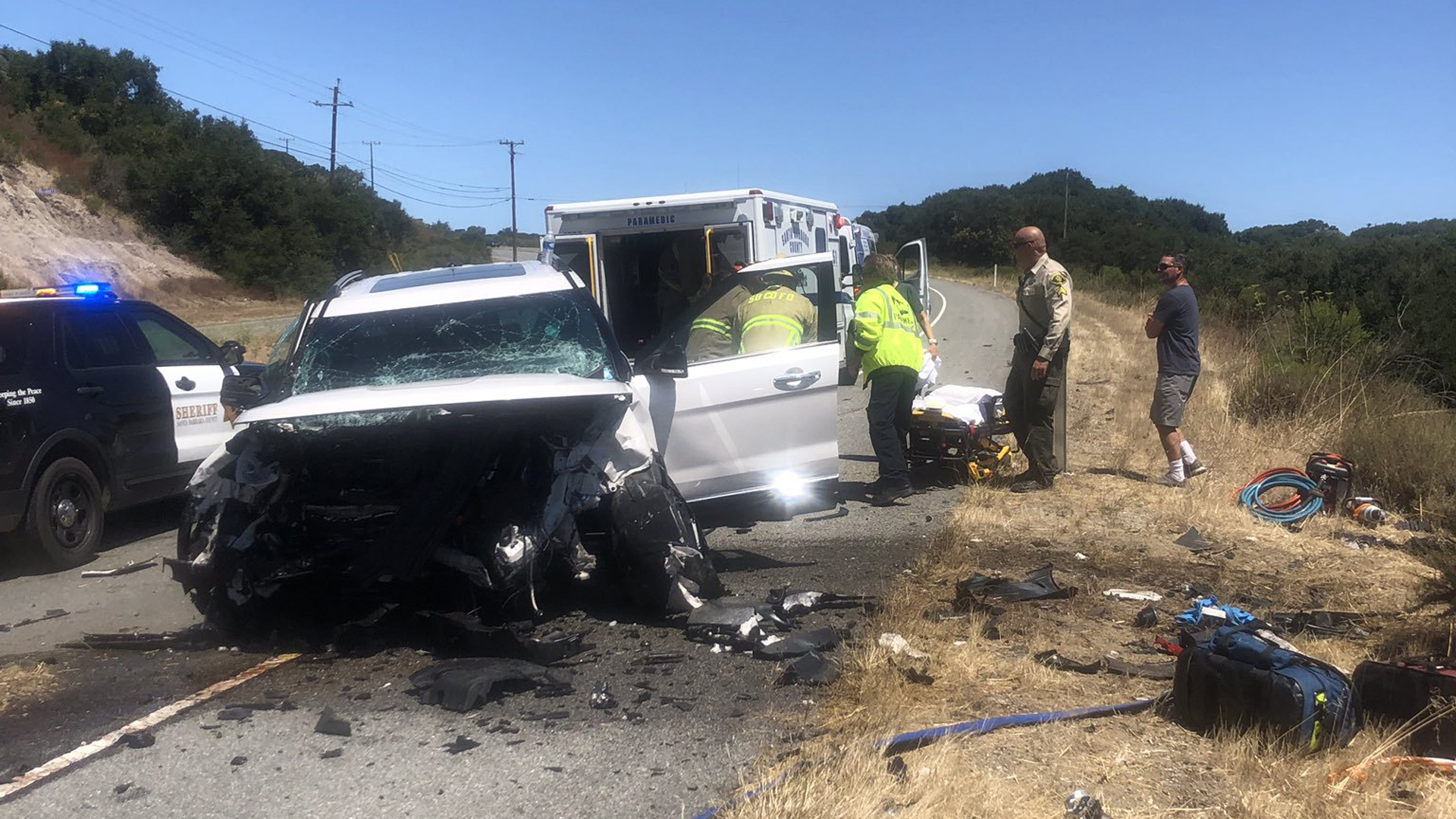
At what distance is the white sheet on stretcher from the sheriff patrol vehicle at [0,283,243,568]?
5.11 meters

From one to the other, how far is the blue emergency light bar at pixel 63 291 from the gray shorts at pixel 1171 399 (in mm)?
7496

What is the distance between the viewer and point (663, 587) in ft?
16.9

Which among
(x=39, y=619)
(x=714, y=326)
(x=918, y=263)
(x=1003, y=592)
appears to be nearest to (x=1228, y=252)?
(x=918, y=263)

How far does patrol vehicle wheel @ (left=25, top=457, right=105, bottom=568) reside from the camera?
22.3ft

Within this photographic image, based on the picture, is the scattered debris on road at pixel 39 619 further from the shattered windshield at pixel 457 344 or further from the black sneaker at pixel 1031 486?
the black sneaker at pixel 1031 486

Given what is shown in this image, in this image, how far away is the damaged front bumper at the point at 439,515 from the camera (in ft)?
16.2

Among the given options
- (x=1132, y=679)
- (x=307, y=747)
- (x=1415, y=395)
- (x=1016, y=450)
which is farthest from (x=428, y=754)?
(x=1415, y=395)

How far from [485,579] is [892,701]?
187 centimetres

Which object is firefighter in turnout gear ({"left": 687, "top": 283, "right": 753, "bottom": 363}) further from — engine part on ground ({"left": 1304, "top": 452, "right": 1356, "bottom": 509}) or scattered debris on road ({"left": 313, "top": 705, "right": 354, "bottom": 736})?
engine part on ground ({"left": 1304, "top": 452, "right": 1356, "bottom": 509})

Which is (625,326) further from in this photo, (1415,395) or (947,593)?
(1415,395)

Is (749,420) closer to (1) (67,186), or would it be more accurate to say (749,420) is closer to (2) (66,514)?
(2) (66,514)

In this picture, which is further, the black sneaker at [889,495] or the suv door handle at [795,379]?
the black sneaker at [889,495]

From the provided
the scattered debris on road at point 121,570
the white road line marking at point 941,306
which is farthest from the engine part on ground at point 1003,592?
the white road line marking at point 941,306

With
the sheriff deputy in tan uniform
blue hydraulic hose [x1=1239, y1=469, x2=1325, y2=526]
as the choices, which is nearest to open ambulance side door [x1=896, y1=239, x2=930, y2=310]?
the sheriff deputy in tan uniform
